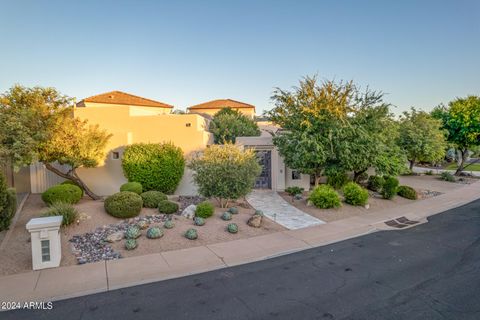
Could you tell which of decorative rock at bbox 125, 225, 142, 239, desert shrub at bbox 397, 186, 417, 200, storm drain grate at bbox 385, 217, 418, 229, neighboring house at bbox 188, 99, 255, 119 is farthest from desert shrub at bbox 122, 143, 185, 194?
neighboring house at bbox 188, 99, 255, 119

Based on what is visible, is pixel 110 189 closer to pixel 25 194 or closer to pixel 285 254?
pixel 25 194

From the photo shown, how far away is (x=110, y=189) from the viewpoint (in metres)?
14.5

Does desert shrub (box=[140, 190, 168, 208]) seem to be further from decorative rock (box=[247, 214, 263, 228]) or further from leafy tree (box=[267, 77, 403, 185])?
leafy tree (box=[267, 77, 403, 185])

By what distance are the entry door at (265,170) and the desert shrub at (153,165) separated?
16.7 feet

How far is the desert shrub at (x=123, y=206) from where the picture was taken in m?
9.62

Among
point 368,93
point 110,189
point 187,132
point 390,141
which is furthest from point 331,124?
point 110,189

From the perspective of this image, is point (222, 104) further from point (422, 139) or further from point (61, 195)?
point (61, 195)

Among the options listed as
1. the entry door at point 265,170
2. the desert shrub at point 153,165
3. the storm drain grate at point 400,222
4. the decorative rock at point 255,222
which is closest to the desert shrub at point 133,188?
the desert shrub at point 153,165

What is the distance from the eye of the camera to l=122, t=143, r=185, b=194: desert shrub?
1347 cm

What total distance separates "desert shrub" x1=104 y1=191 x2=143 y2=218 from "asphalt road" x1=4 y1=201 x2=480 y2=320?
184 inches

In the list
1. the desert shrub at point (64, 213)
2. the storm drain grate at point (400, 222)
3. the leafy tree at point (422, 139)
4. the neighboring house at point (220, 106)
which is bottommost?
the storm drain grate at point (400, 222)

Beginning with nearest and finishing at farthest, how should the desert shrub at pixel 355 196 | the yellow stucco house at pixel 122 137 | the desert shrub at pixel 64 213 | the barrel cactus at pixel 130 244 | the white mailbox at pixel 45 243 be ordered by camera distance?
the white mailbox at pixel 45 243
the barrel cactus at pixel 130 244
the desert shrub at pixel 64 213
the desert shrub at pixel 355 196
the yellow stucco house at pixel 122 137

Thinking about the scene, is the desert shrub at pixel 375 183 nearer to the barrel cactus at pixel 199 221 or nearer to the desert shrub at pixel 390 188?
the desert shrub at pixel 390 188

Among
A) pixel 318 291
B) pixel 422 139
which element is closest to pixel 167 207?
pixel 318 291
